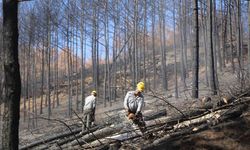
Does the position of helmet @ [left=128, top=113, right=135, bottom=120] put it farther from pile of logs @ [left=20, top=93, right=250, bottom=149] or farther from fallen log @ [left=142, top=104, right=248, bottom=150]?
fallen log @ [left=142, top=104, right=248, bottom=150]

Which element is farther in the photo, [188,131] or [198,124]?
[198,124]

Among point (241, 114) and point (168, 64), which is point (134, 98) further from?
point (168, 64)

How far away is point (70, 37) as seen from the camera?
1583 inches

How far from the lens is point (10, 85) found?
21.0 feet

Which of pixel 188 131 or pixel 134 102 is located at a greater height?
pixel 134 102

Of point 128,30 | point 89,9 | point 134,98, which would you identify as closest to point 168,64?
point 128,30

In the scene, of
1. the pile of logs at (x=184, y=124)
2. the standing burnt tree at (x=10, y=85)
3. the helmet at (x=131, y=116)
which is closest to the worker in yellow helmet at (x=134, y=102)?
the helmet at (x=131, y=116)

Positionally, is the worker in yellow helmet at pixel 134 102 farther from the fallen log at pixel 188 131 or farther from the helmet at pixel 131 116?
the fallen log at pixel 188 131

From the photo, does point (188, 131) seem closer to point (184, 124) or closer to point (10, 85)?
point (184, 124)

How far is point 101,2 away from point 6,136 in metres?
32.5

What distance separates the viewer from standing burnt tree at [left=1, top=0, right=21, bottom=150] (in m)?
6.41

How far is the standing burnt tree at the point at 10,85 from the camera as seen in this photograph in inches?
252

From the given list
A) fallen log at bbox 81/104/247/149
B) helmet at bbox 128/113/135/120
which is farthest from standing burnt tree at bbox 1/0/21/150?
helmet at bbox 128/113/135/120

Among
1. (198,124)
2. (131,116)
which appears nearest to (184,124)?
(198,124)
